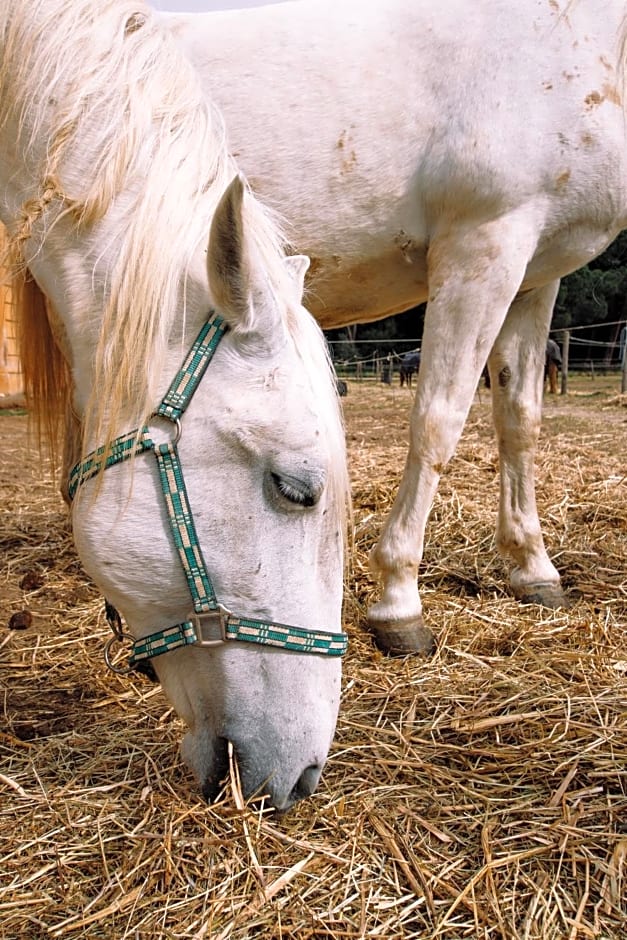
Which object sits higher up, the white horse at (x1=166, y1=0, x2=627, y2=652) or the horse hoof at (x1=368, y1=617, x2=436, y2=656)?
the white horse at (x1=166, y1=0, x2=627, y2=652)

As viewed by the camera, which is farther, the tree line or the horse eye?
the tree line

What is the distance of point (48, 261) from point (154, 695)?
1.32 meters

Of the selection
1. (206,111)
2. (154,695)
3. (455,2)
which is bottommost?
(154,695)

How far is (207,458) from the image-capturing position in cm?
139

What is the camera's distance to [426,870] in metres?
1.40

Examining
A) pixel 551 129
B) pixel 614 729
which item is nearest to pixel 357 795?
pixel 614 729

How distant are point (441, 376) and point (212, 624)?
1472 mm

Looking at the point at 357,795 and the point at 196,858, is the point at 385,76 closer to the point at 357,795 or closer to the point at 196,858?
the point at 357,795

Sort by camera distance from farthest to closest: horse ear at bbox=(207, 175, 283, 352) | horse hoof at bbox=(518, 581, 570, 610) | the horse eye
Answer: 1. horse hoof at bbox=(518, 581, 570, 610)
2. the horse eye
3. horse ear at bbox=(207, 175, 283, 352)

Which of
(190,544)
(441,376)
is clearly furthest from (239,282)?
(441,376)

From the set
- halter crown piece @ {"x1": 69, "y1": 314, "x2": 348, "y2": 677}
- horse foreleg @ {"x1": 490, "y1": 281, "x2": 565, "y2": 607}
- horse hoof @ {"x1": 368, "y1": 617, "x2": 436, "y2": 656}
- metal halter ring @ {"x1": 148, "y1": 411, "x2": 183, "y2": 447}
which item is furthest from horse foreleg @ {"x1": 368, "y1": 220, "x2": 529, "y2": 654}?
metal halter ring @ {"x1": 148, "y1": 411, "x2": 183, "y2": 447}

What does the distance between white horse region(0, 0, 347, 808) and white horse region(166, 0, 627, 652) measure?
106 cm

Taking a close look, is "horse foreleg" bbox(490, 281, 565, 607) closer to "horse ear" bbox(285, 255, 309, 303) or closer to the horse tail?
"horse ear" bbox(285, 255, 309, 303)

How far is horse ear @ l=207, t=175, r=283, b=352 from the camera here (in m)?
1.26
